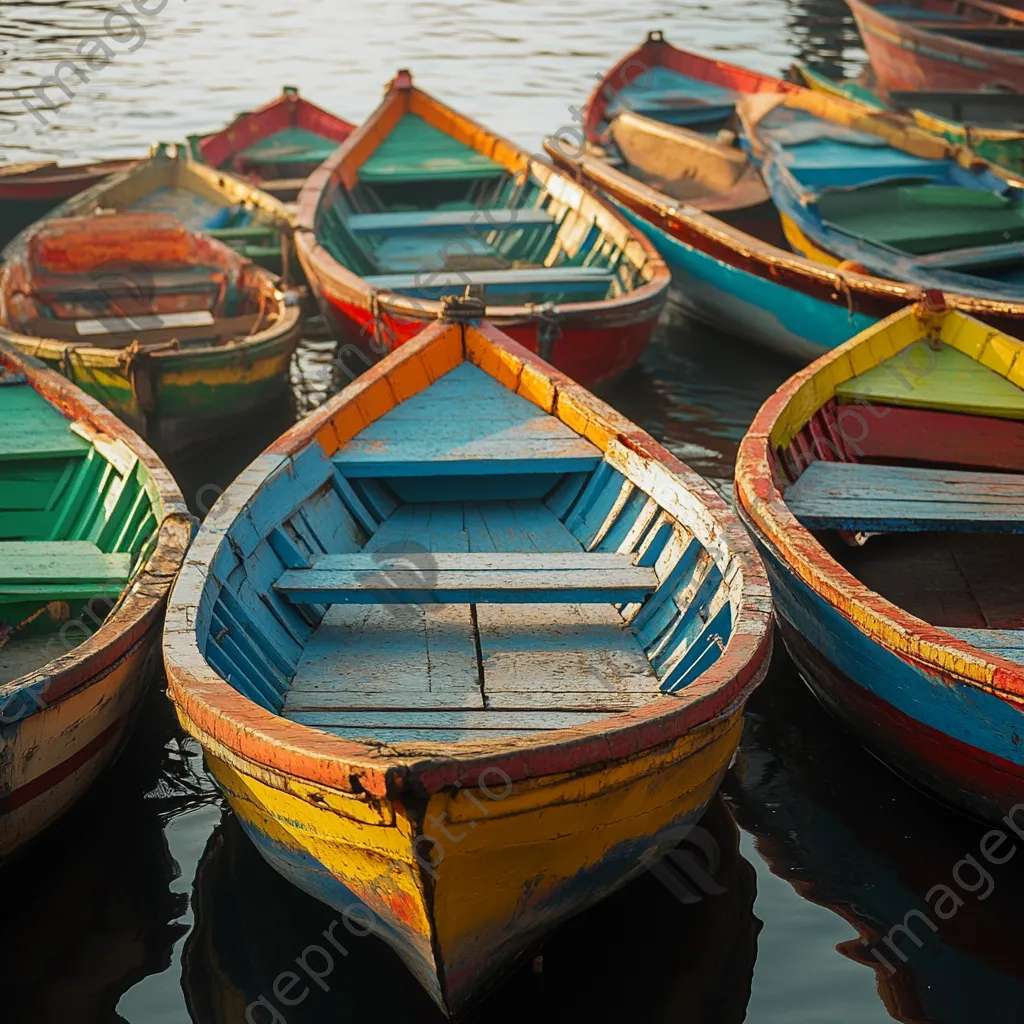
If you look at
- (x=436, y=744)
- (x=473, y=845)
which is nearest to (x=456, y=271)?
(x=436, y=744)

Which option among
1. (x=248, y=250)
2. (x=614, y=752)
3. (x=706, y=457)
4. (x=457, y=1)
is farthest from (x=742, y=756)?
(x=457, y=1)

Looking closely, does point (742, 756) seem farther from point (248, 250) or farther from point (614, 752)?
point (248, 250)

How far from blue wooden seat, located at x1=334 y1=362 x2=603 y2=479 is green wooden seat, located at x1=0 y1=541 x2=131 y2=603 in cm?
126

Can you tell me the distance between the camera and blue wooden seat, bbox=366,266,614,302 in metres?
10.2

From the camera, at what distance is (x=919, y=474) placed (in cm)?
735

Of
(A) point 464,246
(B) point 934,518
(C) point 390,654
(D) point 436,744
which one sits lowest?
(A) point 464,246

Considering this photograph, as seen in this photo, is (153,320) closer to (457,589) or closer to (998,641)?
(457,589)

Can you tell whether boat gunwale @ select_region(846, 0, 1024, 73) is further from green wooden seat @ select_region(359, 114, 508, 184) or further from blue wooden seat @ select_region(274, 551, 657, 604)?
blue wooden seat @ select_region(274, 551, 657, 604)

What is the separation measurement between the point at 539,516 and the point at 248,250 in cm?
630

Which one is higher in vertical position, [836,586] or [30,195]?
[836,586]

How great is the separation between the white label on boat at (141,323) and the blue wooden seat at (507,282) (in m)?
1.35

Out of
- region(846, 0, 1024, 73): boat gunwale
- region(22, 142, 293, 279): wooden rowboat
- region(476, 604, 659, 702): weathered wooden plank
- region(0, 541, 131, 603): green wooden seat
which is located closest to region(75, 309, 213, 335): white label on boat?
region(22, 142, 293, 279): wooden rowboat

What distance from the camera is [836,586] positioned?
5883 mm

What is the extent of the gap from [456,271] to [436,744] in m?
7.60
